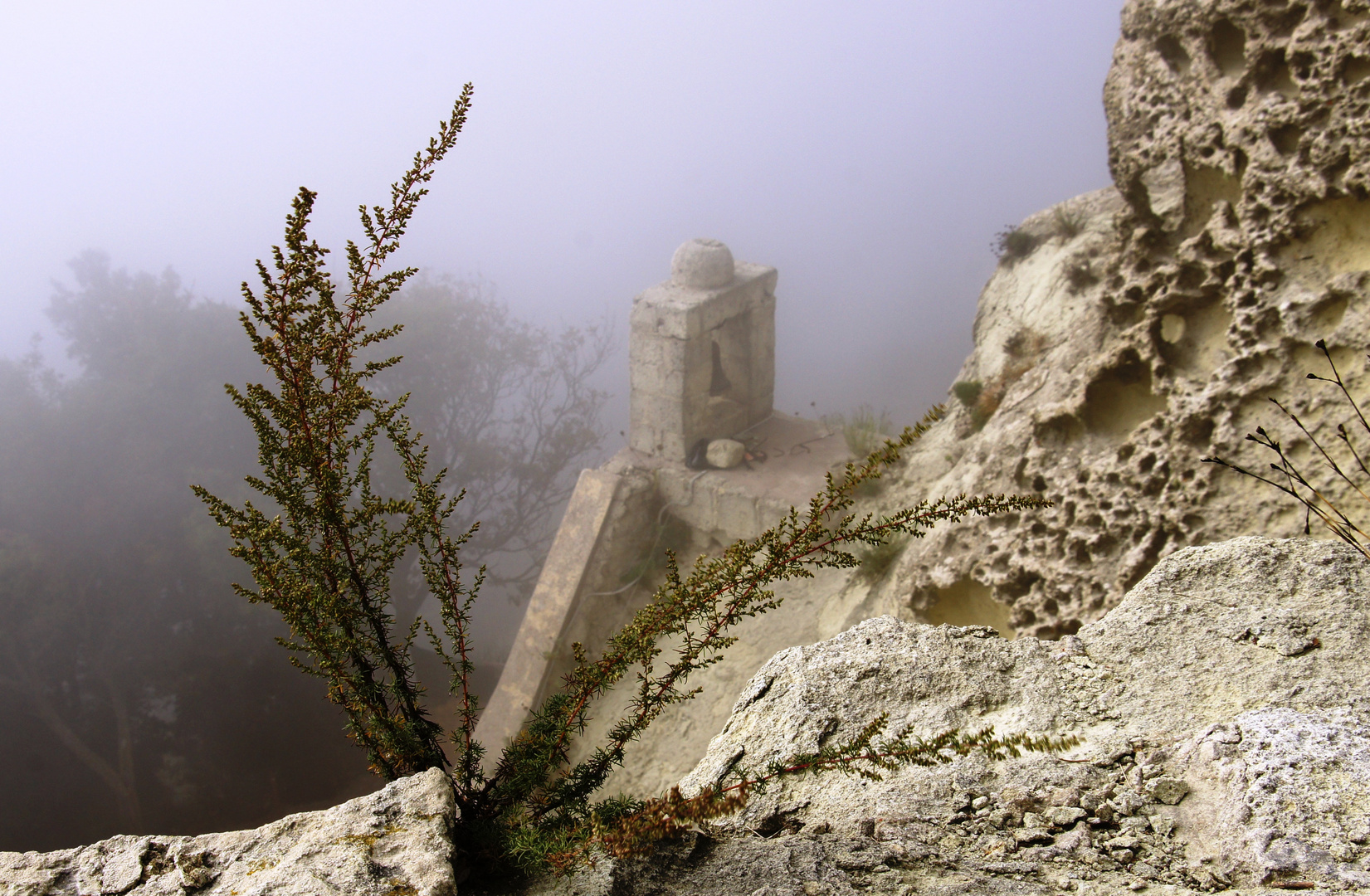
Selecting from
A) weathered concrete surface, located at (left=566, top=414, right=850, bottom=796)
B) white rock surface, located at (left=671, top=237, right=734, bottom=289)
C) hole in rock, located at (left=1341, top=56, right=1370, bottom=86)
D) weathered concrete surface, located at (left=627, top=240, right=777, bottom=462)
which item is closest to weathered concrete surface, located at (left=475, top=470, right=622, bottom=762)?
weathered concrete surface, located at (left=566, top=414, right=850, bottom=796)

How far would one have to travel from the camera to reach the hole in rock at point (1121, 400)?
341cm

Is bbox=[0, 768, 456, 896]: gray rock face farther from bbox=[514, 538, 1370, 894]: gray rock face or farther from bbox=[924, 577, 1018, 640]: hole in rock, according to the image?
bbox=[924, 577, 1018, 640]: hole in rock

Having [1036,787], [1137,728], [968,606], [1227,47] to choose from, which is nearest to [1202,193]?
[1227,47]

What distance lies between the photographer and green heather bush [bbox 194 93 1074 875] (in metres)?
1.11

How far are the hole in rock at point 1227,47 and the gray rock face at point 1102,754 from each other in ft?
8.67

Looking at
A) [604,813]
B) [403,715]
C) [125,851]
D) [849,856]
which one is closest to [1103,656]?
[849,856]

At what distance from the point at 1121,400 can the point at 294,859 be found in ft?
11.3

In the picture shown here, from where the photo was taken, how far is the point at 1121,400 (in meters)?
3.49

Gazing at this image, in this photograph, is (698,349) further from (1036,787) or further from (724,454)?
(1036,787)

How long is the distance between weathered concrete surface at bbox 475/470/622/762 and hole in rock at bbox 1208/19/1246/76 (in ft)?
18.9

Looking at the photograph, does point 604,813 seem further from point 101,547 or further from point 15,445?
point 15,445

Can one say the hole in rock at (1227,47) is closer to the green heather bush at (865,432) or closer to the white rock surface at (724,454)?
the green heather bush at (865,432)

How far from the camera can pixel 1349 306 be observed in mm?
2707


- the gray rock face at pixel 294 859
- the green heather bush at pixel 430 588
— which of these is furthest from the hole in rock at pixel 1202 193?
the gray rock face at pixel 294 859
